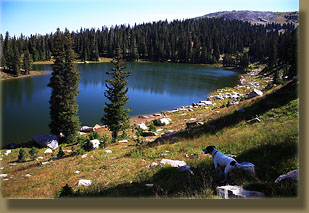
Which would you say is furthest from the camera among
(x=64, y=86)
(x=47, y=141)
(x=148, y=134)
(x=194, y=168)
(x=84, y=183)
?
(x=64, y=86)

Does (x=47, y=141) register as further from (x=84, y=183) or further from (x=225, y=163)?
(x=225, y=163)

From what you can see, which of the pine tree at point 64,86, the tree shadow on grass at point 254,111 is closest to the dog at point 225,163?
the tree shadow on grass at point 254,111

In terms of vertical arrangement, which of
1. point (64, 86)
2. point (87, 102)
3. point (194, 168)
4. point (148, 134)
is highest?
point (64, 86)

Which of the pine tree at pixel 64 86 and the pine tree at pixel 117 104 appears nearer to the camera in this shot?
the pine tree at pixel 117 104

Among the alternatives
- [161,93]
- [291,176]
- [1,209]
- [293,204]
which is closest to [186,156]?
[291,176]

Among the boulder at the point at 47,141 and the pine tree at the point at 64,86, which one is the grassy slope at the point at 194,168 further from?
the pine tree at the point at 64,86

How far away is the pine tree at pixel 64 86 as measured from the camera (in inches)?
1025

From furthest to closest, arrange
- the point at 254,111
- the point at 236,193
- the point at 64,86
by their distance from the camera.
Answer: the point at 64,86
the point at 254,111
the point at 236,193

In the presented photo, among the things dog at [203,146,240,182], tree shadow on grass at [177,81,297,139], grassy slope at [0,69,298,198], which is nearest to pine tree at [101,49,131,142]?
grassy slope at [0,69,298,198]

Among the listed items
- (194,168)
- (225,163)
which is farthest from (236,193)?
(194,168)

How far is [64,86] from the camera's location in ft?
86.0

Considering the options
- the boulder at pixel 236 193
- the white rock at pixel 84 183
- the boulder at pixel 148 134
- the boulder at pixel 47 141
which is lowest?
the boulder at pixel 47 141

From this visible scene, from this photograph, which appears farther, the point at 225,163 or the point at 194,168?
the point at 194,168

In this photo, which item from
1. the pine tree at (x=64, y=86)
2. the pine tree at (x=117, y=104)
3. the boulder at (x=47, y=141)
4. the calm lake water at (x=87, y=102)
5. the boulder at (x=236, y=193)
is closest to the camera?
the boulder at (x=236, y=193)
